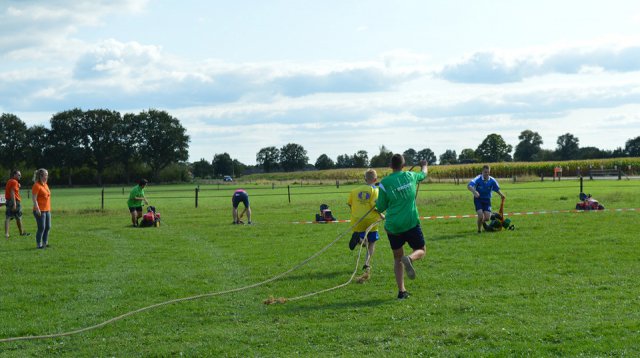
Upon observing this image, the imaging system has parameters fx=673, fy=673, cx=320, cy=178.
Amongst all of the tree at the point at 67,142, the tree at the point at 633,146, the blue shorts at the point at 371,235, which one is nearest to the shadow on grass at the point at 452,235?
the blue shorts at the point at 371,235

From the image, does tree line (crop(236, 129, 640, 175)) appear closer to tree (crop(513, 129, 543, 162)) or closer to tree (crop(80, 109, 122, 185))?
tree (crop(513, 129, 543, 162))

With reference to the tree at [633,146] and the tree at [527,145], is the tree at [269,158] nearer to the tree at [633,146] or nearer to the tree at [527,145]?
the tree at [527,145]

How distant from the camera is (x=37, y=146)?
112 m

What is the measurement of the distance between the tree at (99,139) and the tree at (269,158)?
7277 cm

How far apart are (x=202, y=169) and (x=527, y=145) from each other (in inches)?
3149

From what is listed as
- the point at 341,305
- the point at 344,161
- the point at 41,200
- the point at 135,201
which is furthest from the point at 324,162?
the point at 341,305

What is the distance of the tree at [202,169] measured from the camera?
168m

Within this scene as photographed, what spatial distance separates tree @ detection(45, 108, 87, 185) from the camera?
110 meters

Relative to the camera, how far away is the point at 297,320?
349 inches

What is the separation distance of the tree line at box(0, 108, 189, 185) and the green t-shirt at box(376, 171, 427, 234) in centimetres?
10781

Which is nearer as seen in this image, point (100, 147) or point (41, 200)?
point (41, 200)

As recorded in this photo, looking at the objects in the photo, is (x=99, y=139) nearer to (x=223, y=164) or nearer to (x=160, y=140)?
(x=160, y=140)

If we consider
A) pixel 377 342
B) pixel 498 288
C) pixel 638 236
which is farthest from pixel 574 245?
pixel 377 342

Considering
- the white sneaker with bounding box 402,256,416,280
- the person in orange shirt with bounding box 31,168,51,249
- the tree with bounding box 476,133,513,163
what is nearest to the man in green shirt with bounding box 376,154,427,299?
the white sneaker with bounding box 402,256,416,280
